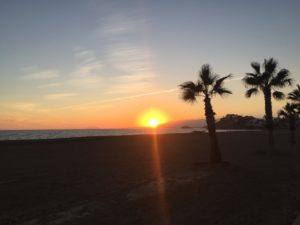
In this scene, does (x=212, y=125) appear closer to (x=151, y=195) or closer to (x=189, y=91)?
(x=189, y=91)

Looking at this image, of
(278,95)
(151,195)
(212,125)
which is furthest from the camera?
(278,95)

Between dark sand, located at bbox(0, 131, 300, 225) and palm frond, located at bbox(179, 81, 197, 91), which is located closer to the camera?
dark sand, located at bbox(0, 131, 300, 225)

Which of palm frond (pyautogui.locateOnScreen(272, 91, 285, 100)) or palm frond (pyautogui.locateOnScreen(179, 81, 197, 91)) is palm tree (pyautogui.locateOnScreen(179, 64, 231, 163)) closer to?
palm frond (pyautogui.locateOnScreen(179, 81, 197, 91))

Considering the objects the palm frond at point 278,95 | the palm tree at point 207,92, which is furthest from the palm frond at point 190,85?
the palm frond at point 278,95

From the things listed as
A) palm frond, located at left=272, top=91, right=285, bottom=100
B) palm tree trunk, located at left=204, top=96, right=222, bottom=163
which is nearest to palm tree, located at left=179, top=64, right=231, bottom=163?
palm tree trunk, located at left=204, top=96, right=222, bottom=163

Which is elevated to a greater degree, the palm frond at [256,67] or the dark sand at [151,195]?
the palm frond at [256,67]

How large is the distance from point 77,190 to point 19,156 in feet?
50.9

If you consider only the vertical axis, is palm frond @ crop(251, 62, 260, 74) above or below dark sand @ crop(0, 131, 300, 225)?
above

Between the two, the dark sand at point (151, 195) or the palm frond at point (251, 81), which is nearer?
the dark sand at point (151, 195)

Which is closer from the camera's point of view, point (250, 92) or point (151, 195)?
point (151, 195)

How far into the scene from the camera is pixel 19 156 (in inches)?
1101

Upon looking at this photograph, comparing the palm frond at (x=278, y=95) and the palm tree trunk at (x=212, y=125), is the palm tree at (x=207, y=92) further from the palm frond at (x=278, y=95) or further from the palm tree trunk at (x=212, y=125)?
the palm frond at (x=278, y=95)

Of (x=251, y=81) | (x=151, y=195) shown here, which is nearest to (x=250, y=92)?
(x=251, y=81)

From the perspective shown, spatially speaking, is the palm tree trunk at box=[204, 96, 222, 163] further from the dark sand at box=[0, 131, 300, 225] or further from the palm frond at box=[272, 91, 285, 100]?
the palm frond at box=[272, 91, 285, 100]
